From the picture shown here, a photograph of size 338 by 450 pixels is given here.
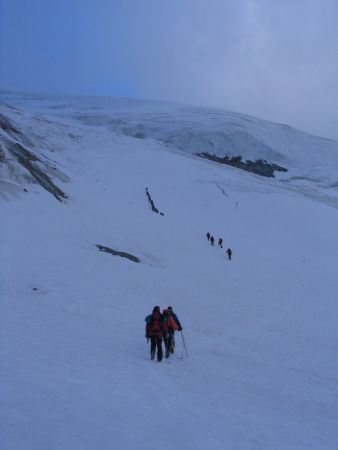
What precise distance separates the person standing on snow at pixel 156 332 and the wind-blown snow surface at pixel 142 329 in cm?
31

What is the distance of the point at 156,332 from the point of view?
34.7ft

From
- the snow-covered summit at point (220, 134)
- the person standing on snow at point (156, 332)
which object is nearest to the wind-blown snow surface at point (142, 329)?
the person standing on snow at point (156, 332)

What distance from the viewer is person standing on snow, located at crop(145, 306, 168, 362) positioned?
1051cm

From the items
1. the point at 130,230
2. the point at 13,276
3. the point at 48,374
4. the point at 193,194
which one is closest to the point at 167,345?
the point at 48,374

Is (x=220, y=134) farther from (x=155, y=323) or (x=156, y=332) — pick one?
(x=156, y=332)

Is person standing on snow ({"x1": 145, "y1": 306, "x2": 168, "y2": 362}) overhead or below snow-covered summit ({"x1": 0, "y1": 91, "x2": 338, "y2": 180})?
below

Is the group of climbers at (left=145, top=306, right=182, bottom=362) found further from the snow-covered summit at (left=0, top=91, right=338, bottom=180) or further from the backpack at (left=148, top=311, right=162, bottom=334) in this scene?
the snow-covered summit at (left=0, top=91, right=338, bottom=180)

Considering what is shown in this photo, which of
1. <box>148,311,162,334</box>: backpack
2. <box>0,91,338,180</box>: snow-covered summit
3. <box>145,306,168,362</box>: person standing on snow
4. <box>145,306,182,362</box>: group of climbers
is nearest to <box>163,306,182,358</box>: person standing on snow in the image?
<box>145,306,182,362</box>: group of climbers

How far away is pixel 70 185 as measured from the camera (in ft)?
102

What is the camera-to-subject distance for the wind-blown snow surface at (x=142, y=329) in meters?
6.85

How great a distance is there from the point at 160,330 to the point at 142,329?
2078 mm

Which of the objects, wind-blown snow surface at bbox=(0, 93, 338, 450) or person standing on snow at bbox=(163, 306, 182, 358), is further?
person standing on snow at bbox=(163, 306, 182, 358)

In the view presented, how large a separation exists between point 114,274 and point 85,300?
146 inches

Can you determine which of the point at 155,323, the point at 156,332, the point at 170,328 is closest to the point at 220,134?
the point at 170,328
